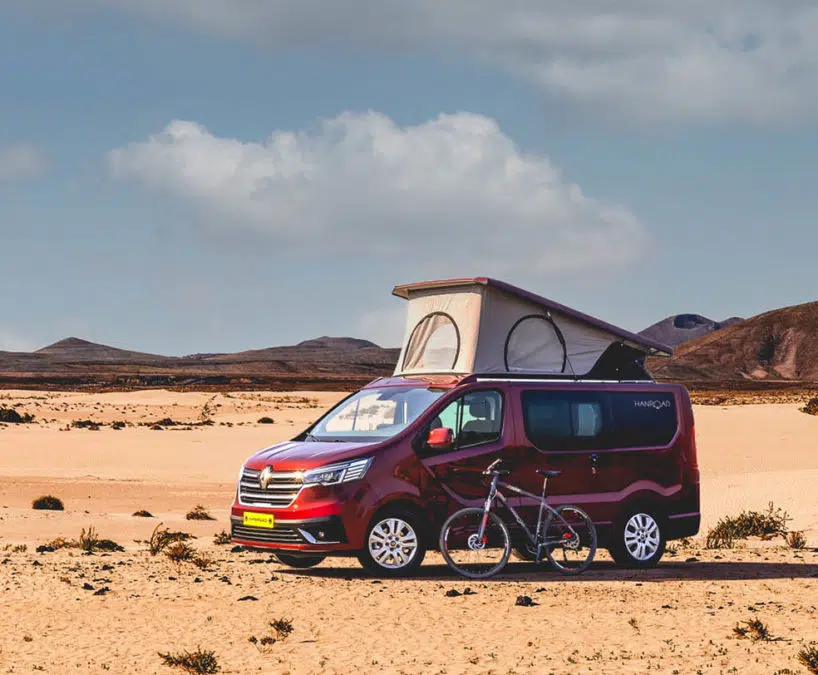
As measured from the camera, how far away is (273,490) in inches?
556

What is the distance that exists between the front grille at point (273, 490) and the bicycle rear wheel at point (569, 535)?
297 cm

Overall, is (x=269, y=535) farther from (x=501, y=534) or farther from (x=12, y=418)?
(x=12, y=418)

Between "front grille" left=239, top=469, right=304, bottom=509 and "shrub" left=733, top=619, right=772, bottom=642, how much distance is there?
5.06m

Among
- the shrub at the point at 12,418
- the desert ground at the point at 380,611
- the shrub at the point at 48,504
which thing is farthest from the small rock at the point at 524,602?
the shrub at the point at 12,418

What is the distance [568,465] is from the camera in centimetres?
1515

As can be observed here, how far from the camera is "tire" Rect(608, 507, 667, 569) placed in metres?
15.5

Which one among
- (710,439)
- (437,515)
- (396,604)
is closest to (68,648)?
(396,604)

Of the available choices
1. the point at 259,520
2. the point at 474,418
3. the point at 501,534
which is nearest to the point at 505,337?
the point at 474,418

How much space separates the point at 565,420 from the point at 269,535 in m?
3.79

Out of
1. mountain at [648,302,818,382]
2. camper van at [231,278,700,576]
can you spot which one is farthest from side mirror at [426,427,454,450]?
mountain at [648,302,818,382]

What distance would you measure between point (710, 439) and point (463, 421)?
35166 mm

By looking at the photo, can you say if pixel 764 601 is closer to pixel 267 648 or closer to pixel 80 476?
pixel 267 648

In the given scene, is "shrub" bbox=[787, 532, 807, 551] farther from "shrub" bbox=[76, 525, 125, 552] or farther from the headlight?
"shrub" bbox=[76, 525, 125, 552]

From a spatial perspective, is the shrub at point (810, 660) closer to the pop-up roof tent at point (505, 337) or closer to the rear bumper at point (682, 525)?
the rear bumper at point (682, 525)
